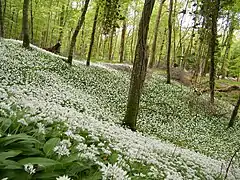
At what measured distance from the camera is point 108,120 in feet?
37.9

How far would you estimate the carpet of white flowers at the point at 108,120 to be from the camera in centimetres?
439

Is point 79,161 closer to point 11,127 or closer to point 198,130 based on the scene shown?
point 11,127

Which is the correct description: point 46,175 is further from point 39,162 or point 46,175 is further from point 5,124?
point 5,124

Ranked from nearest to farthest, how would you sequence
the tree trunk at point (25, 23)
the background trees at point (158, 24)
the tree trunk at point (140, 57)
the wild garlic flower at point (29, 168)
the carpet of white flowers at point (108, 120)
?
the wild garlic flower at point (29, 168), the carpet of white flowers at point (108, 120), the tree trunk at point (140, 57), the tree trunk at point (25, 23), the background trees at point (158, 24)

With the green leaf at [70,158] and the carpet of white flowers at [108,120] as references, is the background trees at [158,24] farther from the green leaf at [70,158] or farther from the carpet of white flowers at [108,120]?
the green leaf at [70,158]

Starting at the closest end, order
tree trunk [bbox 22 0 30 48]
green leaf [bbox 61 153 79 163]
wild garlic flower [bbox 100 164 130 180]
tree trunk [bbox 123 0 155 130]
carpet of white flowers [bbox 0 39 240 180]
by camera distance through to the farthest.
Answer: wild garlic flower [bbox 100 164 130 180] < green leaf [bbox 61 153 79 163] < carpet of white flowers [bbox 0 39 240 180] < tree trunk [bbox 123 0 155 130] < tree trunk [bbox 22 0 30 48]

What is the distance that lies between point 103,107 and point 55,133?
947 cm

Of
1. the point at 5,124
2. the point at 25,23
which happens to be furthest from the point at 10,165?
the point at 25,23

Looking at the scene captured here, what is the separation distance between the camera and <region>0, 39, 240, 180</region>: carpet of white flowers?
439cm

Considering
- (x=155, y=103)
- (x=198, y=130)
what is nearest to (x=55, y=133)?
(x=198, y=130)

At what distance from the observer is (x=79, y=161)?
12.1 feet

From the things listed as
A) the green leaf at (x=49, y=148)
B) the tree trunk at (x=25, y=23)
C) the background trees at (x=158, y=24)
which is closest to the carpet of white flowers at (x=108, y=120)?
the green leaf at (x=49, y=148)

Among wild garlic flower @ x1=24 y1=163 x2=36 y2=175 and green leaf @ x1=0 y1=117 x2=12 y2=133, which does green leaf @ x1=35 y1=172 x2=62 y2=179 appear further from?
green leaf @ x1=0 y1=117 x2=12 y2=133

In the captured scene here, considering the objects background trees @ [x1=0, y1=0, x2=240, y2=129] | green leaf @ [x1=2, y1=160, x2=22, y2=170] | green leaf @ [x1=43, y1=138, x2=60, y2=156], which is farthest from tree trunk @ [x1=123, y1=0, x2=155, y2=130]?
green leaf @ [x1=2, y1=160, x2=22, y2=170]
